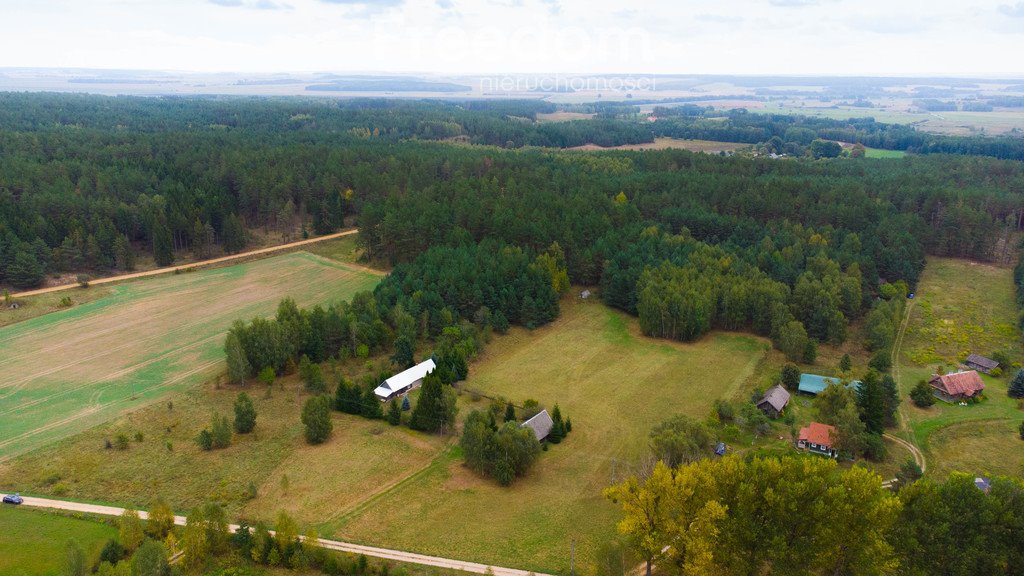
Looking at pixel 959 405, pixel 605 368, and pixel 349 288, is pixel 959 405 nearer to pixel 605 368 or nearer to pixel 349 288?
pixel 605 368

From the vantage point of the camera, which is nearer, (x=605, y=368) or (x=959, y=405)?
(x=959, y=405)

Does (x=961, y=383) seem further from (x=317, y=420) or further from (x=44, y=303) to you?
(x=44, y=303)

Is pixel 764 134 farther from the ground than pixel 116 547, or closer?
farther from the ground

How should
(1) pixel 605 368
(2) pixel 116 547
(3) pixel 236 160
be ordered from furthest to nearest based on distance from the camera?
1. (3) pixel 236 160
2. (1) pixel 605 368
3. (2) pixel 116 547

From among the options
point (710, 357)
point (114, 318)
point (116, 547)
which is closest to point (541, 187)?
point (710, 357)

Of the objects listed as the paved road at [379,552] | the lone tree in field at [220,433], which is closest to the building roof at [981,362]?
the paved road at [379,552]

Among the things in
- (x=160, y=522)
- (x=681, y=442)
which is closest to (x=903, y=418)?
(x=681, y=442)
